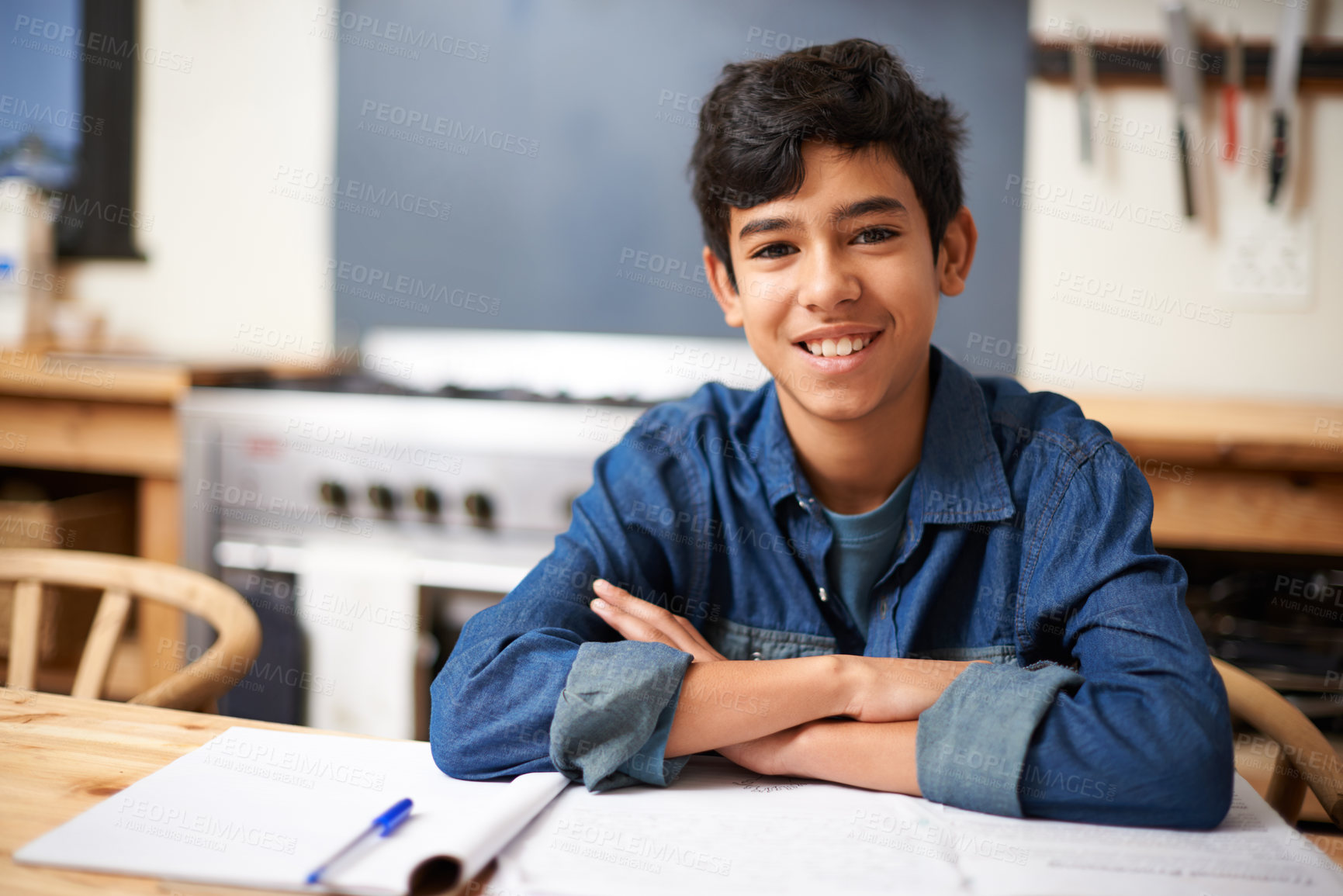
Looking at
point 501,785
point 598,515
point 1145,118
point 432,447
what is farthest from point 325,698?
point 1145,118

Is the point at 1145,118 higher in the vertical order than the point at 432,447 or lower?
higher

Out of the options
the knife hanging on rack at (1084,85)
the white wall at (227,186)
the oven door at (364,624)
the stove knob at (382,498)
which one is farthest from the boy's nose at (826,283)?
the white wall at (227,186)

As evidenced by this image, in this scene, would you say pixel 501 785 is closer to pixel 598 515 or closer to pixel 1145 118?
pixel 598 515

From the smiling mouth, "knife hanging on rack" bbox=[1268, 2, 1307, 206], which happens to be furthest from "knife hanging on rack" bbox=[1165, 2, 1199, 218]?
the smiling mouth

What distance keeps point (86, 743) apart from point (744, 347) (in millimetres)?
1437

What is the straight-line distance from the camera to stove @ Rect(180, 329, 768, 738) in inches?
60.8

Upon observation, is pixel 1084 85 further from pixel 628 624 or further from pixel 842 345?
pixel 628 624

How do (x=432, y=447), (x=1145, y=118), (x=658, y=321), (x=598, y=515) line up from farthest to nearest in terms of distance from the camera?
(x=658, y=321) → (x=1145, y=118) → (x=432, y=447) → (x=598, y=515)

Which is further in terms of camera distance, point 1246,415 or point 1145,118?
point 1145,118

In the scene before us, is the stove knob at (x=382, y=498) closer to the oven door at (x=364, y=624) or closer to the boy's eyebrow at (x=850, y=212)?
the oven door at (x=364, y=624)

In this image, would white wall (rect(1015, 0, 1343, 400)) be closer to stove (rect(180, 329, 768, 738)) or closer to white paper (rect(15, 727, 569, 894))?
stove (rect(180, 329, 768, 738))

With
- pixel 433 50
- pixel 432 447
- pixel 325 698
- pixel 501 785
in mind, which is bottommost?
pixel 325 698

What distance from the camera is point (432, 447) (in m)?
1.56

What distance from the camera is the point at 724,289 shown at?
3.55ft
